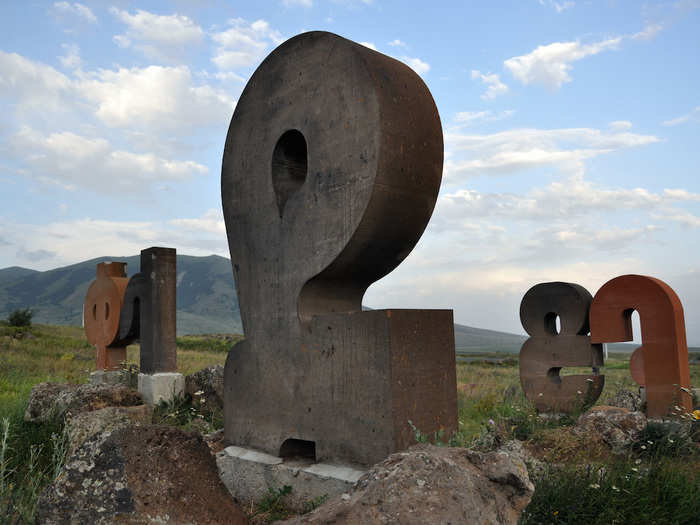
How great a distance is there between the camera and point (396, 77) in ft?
12.6

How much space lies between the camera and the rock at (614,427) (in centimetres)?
571

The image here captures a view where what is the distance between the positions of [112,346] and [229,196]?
7.05 meters

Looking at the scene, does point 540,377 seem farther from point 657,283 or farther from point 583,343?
point 657,283

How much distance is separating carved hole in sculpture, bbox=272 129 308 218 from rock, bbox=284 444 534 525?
2.51 meters

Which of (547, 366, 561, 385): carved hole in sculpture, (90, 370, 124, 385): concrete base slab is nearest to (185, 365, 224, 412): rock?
(90, 370, 124, 385): concrete base slab

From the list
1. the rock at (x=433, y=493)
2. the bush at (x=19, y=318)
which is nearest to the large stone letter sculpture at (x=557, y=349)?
the rock at (x=433, y=493)

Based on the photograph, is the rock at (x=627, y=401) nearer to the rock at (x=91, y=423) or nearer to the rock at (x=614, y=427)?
the rock at (x=614, y=427)

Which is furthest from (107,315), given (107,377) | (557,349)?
(557,349)

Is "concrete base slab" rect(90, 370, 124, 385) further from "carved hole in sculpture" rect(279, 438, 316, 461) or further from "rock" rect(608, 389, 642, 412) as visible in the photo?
"rock" rect(608, 389, 642, 412)

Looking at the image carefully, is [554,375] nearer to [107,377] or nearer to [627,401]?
[627,401]

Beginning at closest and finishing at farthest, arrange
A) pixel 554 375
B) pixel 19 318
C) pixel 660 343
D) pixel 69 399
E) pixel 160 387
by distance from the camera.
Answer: pixel 69 399 → pixel 660 343 → pixel 160 387 → pixel 554 375 → pixel 19 318

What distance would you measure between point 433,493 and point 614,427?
4827 mm

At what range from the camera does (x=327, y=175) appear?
3.85m

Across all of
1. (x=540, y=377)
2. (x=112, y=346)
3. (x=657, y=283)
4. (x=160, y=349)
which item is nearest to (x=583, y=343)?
(x=540, y=377)
